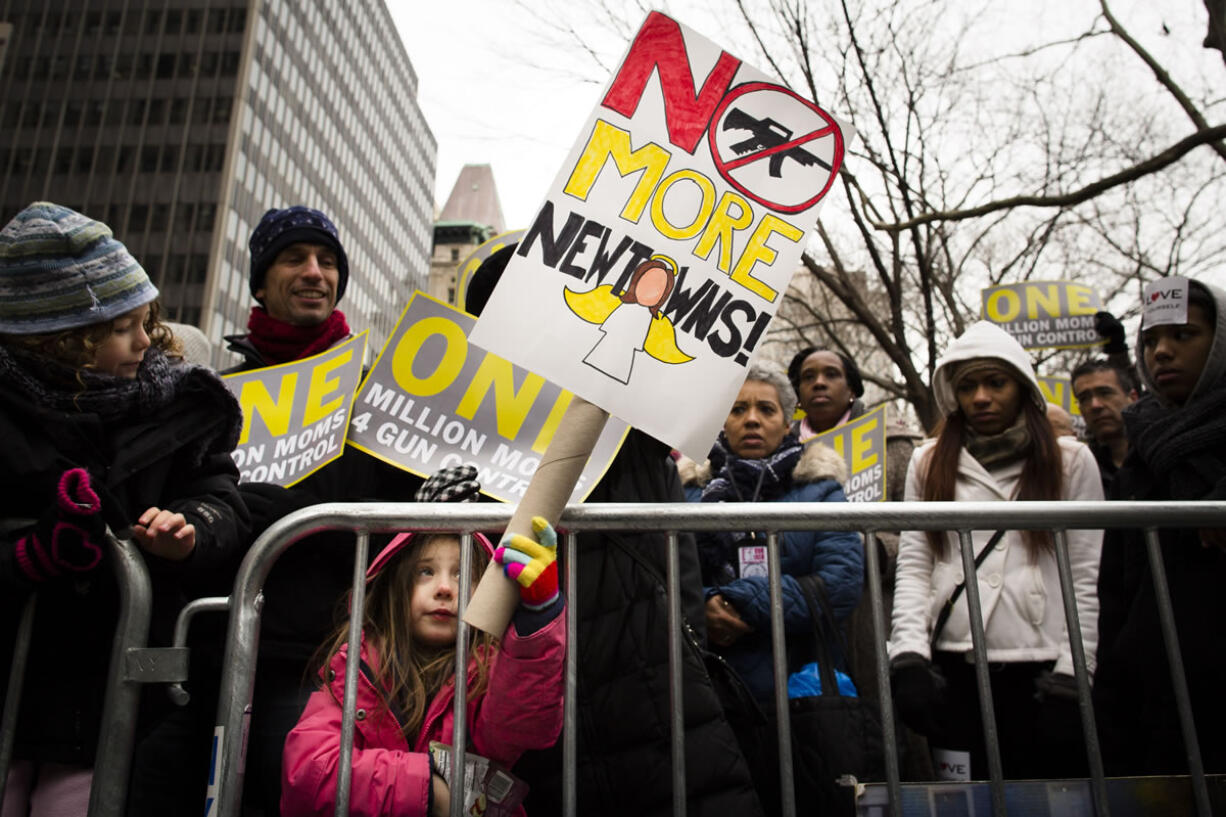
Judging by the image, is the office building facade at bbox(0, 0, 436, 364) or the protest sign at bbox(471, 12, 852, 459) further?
the office building facade at bbox(0, 0, 436, 364)

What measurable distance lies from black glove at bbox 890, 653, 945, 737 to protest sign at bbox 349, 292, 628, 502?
50.0 inches

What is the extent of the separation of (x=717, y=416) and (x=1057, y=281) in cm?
773

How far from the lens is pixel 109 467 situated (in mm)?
1992

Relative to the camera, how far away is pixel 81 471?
5.77 feet

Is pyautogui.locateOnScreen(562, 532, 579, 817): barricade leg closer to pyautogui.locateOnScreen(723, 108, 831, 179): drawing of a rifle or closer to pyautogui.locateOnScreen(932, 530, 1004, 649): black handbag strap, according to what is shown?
pyautogui.locateOnScreen(723, 108, 831, 179): drawing of a rifle

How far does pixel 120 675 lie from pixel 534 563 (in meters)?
0.94

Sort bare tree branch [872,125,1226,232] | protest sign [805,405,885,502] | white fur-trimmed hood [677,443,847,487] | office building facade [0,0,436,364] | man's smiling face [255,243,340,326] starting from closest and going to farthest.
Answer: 1. man's smiling face [255,243,340,326]
2. white fur-trimmed hood [677,443,847,487]
3. protest sign [805,405,885,502]
4. bare tree branch [872,125,1226,232]
5. office building facade [0,0,436,364]

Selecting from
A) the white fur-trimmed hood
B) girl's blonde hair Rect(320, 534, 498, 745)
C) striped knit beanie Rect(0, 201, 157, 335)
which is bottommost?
girl's blonde hair Rect(320, 534, 498, 745)

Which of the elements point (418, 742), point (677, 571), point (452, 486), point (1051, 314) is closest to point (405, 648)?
point (418, 742)

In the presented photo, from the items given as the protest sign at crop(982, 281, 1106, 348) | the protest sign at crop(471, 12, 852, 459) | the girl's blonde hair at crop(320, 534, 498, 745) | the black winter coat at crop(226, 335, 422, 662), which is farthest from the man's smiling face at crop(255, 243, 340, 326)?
the protest sign at crop(982, 281, 1106, 348)

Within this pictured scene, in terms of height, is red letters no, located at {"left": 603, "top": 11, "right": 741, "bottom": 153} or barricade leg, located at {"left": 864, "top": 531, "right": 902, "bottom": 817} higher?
red letters no, located at {"left": 603, "top": 11, "right": 741, "bottom": 153}

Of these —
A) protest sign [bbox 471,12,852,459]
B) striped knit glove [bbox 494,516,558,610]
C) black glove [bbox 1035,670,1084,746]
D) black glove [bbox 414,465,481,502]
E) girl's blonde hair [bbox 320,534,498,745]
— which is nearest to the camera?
striped knit glove [bbox 494,516,558,610]

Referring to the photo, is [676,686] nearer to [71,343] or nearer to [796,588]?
[796,588]

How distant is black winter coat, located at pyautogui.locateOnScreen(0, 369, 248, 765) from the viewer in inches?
73.9
